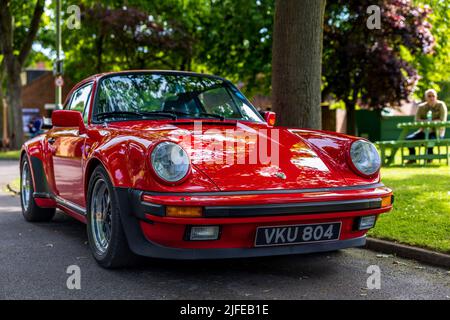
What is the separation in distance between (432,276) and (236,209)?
1593 millimetres

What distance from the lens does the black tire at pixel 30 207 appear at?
255 inches

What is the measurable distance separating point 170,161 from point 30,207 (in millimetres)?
3321

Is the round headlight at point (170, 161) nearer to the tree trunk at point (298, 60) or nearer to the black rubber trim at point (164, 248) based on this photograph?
the black rubber trim at point (164, 248)

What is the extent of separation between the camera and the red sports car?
3672 millimetres

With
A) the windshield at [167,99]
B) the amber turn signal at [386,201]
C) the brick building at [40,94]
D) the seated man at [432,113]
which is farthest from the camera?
the brick building at [40,94]

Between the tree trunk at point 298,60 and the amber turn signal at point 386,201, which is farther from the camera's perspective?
the tree trunk at point 298,60

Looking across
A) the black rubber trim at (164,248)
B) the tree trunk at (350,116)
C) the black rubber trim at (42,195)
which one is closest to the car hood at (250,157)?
the black rubber trim at (164,248)

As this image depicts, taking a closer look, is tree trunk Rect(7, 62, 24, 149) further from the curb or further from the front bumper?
the front bumper

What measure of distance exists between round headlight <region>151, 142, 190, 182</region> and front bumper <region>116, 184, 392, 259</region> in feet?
0.48

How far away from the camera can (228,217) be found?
11.8ft

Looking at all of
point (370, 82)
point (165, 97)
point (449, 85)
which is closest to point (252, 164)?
point (165, 97)

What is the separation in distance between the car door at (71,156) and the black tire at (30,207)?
802 millimetres
